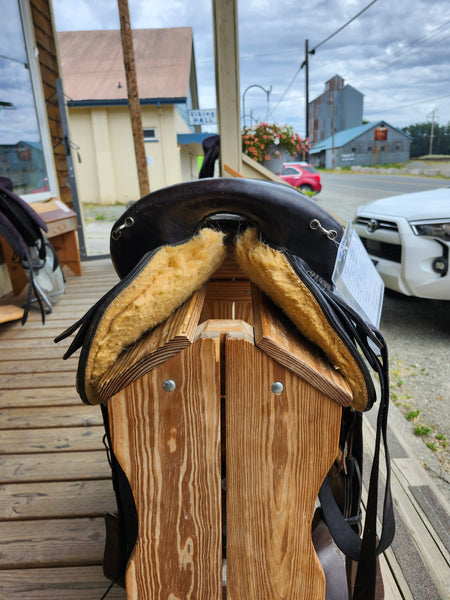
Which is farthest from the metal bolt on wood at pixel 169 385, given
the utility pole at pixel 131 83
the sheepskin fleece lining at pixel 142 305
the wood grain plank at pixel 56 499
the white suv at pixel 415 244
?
the utility pole at pixel 131 83

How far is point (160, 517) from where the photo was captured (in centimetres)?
74

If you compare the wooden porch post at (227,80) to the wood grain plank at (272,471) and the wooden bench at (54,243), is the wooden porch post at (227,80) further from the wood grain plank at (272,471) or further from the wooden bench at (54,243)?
the wood grain plank at (272,471)

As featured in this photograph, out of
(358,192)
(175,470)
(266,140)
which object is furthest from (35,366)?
(358,192)

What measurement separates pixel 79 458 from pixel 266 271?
3.91 ft

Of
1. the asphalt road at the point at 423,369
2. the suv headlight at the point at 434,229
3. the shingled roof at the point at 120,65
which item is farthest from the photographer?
the shingled roof at the point at 120,65

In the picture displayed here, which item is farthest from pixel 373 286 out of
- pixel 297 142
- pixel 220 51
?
pixel 297 142

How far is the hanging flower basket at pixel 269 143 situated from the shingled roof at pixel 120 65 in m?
11.0

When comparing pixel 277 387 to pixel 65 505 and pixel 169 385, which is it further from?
pixel 65 505

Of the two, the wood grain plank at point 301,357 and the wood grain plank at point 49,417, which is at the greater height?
the wood grain plank at point 301,357

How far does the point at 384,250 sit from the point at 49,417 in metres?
2.87

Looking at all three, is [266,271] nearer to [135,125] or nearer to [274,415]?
[274,415]

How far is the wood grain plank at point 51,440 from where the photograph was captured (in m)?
1.60

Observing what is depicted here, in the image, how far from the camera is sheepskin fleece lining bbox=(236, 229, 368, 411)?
0.72 metres

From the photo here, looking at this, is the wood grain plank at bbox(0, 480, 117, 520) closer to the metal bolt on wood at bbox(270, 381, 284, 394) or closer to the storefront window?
the metal bolt on wood at bbox(270, 381, 284, 394)
